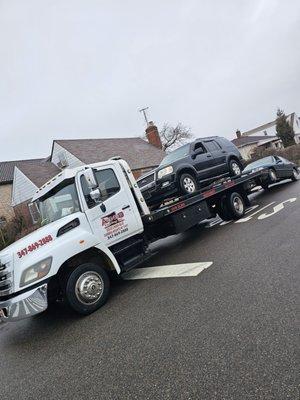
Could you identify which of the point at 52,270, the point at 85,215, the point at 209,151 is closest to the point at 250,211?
the point at 209,151

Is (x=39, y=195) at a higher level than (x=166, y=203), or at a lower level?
higher

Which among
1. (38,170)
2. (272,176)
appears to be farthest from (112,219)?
(38,170)

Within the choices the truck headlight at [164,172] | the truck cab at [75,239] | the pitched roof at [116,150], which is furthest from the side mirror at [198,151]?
the pitched roof at [116,150]

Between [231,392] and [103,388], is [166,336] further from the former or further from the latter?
[231,392]

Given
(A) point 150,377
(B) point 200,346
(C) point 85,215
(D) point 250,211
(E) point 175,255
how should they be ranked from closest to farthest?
(A) point 150,377 < (B) point 200,346 < (C) point 85,215 < (E) point 175,255 < (D) point 250,211

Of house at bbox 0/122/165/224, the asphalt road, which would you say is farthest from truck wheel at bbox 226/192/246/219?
house at bbox 0/122/165/224

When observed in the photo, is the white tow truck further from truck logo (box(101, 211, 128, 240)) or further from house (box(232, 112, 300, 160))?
house (box(232, 112, 300, 160))

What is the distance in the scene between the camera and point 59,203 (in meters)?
6.72

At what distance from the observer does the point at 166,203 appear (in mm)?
8945

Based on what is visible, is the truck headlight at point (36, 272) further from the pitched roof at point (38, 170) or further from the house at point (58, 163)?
the pitched roof at point (38, 170)

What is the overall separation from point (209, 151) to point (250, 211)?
2.50 m

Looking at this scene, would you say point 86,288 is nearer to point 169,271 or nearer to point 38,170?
point 169,271

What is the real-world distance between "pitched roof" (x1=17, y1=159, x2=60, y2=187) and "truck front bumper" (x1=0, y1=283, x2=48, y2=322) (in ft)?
89.6

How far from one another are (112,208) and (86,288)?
1.65m
